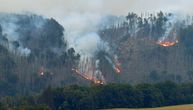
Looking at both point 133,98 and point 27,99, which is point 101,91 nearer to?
point 133,98

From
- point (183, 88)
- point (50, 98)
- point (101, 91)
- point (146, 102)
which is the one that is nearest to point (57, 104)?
point (50, 98)

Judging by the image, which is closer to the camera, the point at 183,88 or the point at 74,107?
the point at 74,107

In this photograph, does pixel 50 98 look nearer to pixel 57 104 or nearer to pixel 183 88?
pixel 57 104

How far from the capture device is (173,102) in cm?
16938

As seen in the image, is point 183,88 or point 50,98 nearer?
point 50,98

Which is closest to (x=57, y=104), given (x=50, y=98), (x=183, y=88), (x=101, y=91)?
(x=50, y=98)

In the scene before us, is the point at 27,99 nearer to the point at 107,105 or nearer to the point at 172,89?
the point at 107,105

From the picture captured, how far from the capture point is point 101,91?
164 meters

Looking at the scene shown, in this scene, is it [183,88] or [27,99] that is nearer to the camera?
[27,99]

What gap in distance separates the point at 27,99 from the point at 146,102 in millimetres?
34515

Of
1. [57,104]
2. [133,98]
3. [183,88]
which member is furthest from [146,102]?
[57,104]

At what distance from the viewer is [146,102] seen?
16638 centimetres

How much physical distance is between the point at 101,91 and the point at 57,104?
13627 mm

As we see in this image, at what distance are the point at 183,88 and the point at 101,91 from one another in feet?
89.3
